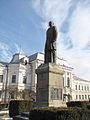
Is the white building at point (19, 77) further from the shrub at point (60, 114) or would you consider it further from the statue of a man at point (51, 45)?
the shrub at point (60, 114)

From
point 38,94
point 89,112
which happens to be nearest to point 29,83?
point 38,94

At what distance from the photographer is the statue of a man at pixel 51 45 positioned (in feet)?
34.2

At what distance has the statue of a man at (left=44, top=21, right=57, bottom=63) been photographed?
34.2ft

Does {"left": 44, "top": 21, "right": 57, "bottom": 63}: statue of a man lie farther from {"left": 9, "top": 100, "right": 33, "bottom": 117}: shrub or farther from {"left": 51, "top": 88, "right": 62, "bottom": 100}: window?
{"left": 9, "top": 100, "right": 33, "bottom": 117}: shrub

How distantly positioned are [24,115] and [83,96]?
54.4 metres

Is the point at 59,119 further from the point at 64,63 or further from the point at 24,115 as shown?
the point at 64,63

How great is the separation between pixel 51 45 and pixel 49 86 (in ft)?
9.17

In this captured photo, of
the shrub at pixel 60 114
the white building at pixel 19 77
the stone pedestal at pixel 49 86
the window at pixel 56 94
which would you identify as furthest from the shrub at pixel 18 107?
the white building at pixel 19 77

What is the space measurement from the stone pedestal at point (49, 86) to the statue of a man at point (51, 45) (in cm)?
61

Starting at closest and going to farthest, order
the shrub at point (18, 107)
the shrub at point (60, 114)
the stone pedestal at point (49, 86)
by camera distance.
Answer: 1. the shrub at point (60, 114)
2. the stone pedestal at point (49, 86)
3. the shrub at point (18, 107)

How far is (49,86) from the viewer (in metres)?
9.26

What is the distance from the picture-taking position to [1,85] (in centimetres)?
4122

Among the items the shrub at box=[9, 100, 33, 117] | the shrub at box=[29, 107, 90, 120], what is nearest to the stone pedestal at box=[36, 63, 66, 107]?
the shrub at box=[29, 107, 90, 120]

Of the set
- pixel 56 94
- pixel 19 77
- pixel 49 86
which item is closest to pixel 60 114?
pixel 49 86
